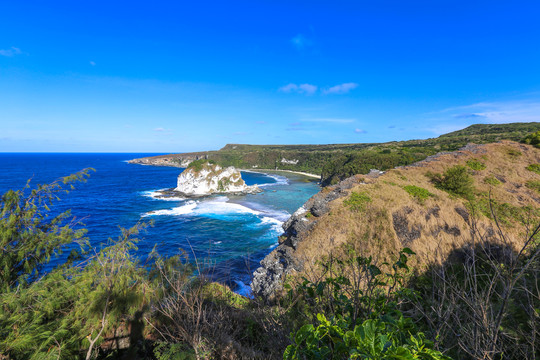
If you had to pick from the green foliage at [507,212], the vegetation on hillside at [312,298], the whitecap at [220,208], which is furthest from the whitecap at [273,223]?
the green foliage at [507,212]

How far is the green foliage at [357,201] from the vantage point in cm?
2027

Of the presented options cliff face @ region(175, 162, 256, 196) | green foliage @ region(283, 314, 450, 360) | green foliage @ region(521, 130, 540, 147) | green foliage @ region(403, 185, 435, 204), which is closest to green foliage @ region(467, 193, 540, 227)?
green foliage @ region(403, 185, 435, 204)

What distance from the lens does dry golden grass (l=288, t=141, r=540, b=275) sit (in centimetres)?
1688

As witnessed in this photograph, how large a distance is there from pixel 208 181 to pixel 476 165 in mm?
60980

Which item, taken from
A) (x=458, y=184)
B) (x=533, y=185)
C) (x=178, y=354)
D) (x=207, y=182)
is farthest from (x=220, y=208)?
(x=533, y=185)

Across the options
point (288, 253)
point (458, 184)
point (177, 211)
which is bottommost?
point (177, 211)

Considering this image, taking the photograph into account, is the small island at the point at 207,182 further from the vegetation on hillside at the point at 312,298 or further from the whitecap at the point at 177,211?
the vegetation on hillside at the point at 312,298

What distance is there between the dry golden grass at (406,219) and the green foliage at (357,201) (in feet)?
1.19

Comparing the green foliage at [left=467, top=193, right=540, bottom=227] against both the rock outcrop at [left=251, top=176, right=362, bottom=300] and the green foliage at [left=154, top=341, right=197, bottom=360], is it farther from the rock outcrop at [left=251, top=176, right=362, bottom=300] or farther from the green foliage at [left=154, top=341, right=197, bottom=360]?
the green foliage at [left=154, top=341, right=197, bottom=360]

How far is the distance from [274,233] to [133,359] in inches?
1127

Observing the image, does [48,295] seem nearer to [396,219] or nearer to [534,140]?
[396,219]

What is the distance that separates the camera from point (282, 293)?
48.7 ft

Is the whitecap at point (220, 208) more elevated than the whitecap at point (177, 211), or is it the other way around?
the whitecap at point (177, 211)

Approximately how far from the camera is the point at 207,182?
69438 mm
